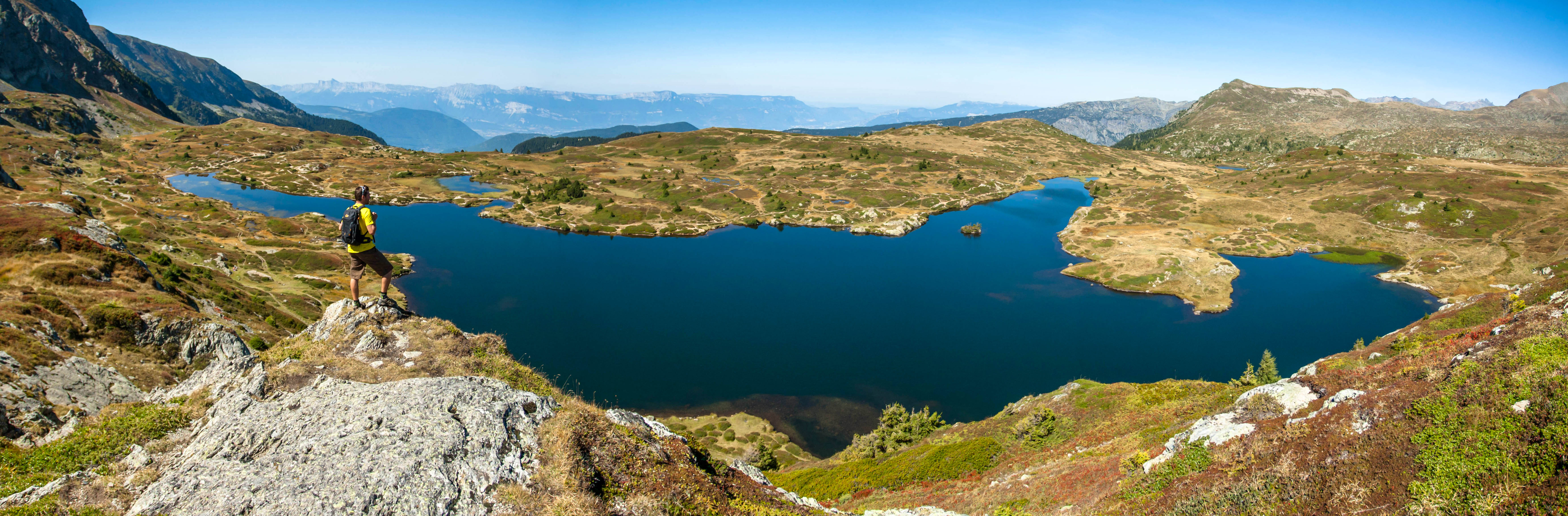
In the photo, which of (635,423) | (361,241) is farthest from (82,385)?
(635,423)

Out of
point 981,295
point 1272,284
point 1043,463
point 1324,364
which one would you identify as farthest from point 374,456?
point 1272,284

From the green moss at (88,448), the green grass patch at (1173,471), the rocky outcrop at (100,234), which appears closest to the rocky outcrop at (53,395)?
the green moss at (88,448)

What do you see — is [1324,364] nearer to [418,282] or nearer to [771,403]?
[771,403]

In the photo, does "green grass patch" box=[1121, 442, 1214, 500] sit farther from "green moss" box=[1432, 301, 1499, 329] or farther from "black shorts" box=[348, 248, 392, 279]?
"green moss" box=[1432, 301, 1499, 329]

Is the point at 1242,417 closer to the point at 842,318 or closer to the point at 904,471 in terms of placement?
the point at 904,471

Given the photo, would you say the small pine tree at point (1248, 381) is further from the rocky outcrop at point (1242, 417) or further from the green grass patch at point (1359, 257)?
the green grass patch at point (1359, 257)
